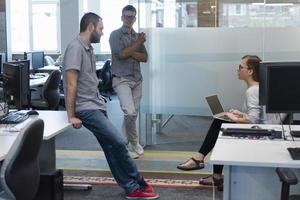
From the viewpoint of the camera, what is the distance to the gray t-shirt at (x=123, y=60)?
498cm

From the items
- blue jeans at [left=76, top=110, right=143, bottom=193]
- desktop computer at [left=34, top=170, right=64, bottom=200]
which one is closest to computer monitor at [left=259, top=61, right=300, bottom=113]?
blue jeans at [left=76, top=110, right=143, bottom=193]

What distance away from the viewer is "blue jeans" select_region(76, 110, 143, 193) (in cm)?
364

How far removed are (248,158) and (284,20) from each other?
2927 mm

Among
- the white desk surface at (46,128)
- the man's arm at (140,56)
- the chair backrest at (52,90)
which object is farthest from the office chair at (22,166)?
the chair backrest at (52,90)

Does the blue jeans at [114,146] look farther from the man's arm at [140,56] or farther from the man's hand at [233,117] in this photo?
the man's arm at [140,56]

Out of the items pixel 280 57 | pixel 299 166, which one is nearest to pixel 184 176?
pixel 280 57

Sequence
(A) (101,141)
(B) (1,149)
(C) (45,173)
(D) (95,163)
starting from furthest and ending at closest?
(D) (95,163)
(A) (101,141)
(C) (45,173)
(B) (1,149)

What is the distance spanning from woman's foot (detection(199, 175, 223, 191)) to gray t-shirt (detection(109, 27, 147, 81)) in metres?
1.35

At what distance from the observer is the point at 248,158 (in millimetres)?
2588

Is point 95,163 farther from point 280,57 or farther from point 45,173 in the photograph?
point 280,57

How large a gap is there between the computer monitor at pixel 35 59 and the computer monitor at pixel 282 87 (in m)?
6.48

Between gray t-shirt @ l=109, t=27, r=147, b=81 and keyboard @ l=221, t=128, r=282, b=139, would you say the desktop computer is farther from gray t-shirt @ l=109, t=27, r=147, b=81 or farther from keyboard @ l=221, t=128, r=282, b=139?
gray t-shirt @ l=109, t=27, r=147, b=81

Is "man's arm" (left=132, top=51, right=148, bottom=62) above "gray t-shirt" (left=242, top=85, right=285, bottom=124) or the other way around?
above

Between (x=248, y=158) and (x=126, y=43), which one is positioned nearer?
(x=248, y=158)
